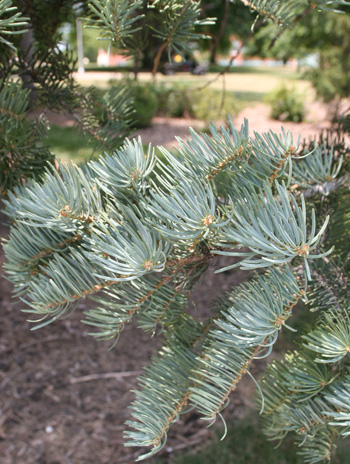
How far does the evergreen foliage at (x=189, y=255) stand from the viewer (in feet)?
1.55

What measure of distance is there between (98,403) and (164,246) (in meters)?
1.54

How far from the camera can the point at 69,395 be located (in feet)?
6.13

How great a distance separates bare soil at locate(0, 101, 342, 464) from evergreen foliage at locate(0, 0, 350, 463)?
82cm

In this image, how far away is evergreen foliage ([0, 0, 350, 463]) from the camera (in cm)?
47

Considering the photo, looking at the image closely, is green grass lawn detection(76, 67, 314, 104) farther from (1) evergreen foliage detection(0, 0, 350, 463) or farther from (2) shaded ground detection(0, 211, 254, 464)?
(1) evergreen foliage detection(0, 0, 350, 463)

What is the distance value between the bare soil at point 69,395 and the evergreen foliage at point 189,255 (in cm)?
82

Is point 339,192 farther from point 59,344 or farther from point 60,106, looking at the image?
point 59,344

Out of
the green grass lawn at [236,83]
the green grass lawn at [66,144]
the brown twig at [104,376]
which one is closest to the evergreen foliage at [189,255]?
the brown twig at [104,376]

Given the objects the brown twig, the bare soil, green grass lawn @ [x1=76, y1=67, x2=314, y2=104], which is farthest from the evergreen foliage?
green grass lawn @ [x1=76, y1=67, x2=314, y2=104]

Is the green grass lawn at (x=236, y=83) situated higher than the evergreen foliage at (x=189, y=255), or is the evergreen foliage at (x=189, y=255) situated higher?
the evergreen foliage at (x=189, y=255)

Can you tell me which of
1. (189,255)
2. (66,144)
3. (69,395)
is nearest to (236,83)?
(66,144)

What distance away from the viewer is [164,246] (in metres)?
0.54

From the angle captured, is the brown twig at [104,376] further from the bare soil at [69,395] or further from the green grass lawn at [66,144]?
the green grass lawn at [66,144]

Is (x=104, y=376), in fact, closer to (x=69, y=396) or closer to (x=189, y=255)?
(x=69, y=396)
